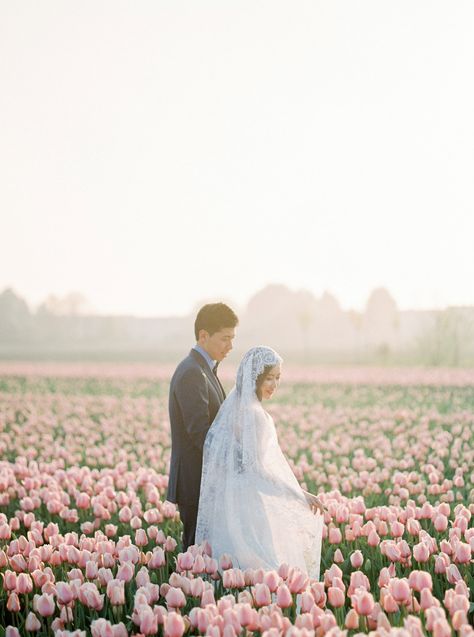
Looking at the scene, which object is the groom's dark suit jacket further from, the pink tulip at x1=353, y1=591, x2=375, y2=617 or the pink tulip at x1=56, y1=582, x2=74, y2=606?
the pink tulip at x1=353, y1=591, x2=375, y2=617

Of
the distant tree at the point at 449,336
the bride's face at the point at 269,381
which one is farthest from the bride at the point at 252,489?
the distant tree at the point at 449,336

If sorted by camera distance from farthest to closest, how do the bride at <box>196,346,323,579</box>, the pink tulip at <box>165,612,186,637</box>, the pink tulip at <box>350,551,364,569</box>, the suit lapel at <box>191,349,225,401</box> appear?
the suit lapel at <box>191,349,225,401</box>, the pink tulip at <box>350,551,364,569</box>, the bride at <box>196,346,323,579</box>, the pink tulip at <box>165,612,186,637</box>

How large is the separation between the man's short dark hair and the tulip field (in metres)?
1.49

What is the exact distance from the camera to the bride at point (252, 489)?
5.11 metres

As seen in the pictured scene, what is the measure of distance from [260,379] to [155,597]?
1527mm

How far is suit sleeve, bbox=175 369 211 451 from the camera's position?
536 centimetres

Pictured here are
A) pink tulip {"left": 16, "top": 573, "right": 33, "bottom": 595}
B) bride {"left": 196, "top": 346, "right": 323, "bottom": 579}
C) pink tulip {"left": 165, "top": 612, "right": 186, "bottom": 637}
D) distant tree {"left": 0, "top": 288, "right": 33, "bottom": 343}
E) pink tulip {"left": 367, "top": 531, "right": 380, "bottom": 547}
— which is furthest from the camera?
distant tree {"left": 0, "top": 288, "right": 33, "bottom": 343}

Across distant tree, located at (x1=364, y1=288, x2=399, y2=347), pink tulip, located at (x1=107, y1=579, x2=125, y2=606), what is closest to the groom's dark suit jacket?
pink tulip, located at (x1=107, y1=579, x2=125, y2=606)

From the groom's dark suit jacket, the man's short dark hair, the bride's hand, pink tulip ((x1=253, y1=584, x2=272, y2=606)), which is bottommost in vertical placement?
pink tulip ((x1=253, y1=584, x2=272, y2=606))

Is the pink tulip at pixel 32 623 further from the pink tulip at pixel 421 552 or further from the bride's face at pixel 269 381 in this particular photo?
the pink tulip at pixel 421 552

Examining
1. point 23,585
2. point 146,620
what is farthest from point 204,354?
point 146,620

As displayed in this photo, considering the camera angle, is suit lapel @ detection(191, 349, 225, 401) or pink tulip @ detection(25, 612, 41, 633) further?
suit lapel @ detection(191, 349, 225, 401)

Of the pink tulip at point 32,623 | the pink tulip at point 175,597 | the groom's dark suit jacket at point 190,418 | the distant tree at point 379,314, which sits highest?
the distant tree at point 379,314

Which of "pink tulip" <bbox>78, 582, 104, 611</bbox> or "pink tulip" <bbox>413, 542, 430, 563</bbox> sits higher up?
"pink tulip" <bbox>413, 542, 430, 563</bbox>
